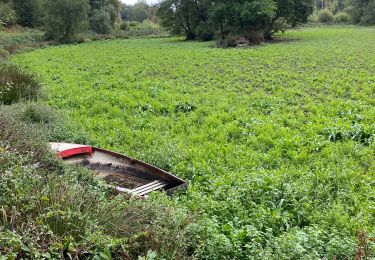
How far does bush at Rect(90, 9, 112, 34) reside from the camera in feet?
173

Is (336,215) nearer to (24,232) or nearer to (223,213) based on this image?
(223,213)

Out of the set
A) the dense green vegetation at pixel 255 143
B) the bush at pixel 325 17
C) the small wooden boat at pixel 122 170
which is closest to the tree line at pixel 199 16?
the bush at pixel 325 17

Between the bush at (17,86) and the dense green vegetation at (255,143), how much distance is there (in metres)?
0.80

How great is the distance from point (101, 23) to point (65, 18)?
37.7 ft

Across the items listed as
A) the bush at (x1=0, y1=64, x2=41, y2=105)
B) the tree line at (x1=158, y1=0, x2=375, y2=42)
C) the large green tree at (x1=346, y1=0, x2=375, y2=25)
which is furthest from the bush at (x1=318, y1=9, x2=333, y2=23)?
the bush at (x1=0, y1=64, x2=41, y2=105)

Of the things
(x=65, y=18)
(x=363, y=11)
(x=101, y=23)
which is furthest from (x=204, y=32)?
(x=363, y=11)

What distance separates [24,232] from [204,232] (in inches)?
71.3

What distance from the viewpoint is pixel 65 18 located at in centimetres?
4181

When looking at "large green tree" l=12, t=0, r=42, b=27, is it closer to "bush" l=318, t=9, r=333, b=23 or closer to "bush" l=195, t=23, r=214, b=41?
"bush" l=195, t=23, r=214, b=41

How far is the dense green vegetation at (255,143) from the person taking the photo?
399 cm

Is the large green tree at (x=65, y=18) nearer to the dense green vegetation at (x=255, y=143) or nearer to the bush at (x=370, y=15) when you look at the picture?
the dense green vegetation at (x=255, y=143)

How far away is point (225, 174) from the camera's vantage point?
6020mm

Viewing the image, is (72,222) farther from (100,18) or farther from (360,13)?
(360,13)

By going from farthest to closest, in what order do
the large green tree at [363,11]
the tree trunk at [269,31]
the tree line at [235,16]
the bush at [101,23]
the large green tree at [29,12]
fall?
the bush at [101,23], the large green tree at [363,11], the large green tree at [29,12], the tree trunk at [269,31], the tree line at [235,16]
